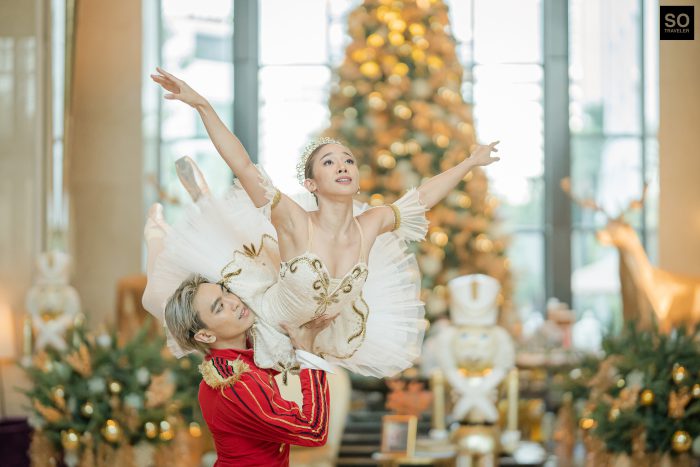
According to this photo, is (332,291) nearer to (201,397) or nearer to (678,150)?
(201,397)

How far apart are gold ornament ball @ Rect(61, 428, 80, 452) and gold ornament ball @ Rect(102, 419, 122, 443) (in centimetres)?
14

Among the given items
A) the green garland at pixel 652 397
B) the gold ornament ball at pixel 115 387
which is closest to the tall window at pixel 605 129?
the green garland at pixel 652 397

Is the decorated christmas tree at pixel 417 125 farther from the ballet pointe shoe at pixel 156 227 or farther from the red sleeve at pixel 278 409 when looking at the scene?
the red sleeve at pixel 278 409

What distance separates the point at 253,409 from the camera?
3051 millimetres

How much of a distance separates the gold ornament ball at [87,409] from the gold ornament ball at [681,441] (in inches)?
119

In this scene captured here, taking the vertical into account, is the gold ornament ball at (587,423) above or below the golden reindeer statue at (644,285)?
below

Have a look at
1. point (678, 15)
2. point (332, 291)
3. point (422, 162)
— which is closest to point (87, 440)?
point (332, 291)

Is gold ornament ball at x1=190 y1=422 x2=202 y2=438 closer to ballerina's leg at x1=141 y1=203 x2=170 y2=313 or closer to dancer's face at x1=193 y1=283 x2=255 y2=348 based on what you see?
ballerina's leg at x1=141 y1=203 x2=170 y2=313

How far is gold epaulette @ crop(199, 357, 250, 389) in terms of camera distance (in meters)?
3.08

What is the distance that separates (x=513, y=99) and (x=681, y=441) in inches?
301

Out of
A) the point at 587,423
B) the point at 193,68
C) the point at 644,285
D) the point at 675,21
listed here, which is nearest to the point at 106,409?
the point at 587,423

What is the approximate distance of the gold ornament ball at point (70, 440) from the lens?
222 inches

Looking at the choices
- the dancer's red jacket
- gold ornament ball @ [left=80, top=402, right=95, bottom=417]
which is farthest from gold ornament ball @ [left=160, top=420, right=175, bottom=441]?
the dancer's red jacket

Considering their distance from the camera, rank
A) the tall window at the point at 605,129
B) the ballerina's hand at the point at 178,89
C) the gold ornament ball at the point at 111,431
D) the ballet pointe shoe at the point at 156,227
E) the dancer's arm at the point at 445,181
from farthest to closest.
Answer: the tall window at the point at 605,129 → the gold ornament ball at the point at 111,431 → the ballet pointe shoe at the point at 156,227 → the dancer's arm at the point at 445,181 → the ballerina's hand at the point at 178,89
